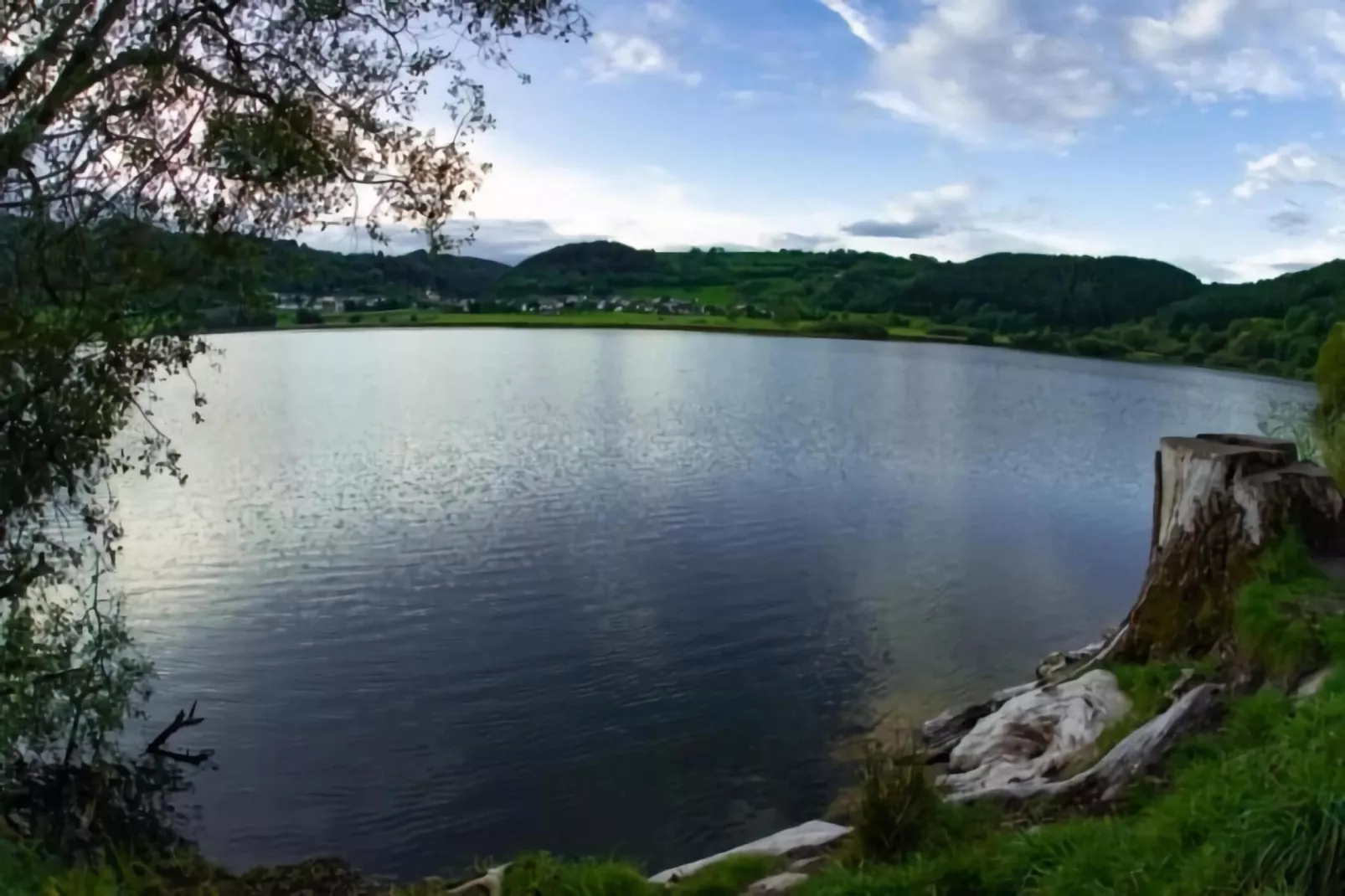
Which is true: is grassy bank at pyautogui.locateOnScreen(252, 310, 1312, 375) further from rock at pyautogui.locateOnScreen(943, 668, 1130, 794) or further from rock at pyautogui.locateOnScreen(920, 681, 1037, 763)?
rock at pyautogui.locateOnScreen(943, 668, 1130, 794)

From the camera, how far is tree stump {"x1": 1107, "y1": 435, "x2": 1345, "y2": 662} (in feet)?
27.9

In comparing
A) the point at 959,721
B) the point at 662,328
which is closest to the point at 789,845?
the point at 959,721

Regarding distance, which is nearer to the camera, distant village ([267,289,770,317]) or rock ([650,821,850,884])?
rock ([650,821,850,884])

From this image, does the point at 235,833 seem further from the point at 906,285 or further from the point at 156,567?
the point at 906,285

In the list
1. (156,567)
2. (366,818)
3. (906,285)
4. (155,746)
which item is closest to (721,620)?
(366,818)

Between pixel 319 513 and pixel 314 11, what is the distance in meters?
20.0

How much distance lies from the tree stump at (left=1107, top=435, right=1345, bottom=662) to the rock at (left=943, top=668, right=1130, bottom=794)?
0.70 m

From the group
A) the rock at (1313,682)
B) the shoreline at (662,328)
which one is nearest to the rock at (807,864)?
the rock at (1313,682)

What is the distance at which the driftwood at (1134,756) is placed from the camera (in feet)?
20.9

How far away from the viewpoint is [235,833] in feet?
39.2

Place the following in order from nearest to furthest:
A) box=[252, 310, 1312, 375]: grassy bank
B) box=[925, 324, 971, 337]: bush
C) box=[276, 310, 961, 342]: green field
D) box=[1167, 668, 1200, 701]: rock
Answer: box=[1167, 668, 1200, 701]: rock < box=[252, 310, 1312, 375]: grassy bank < box=[925, 324, 971, 337]: bush < box=[276, 310, 961, 342]: green field

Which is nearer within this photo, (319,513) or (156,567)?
(156,567)

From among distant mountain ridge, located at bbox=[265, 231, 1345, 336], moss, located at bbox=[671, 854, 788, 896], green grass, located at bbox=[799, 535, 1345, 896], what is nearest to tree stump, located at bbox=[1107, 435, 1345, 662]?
green grass, located at bbox=[799, 535, 1345, 896]

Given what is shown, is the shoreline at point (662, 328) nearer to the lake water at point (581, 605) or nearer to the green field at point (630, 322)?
the green field at point (630, 322)
